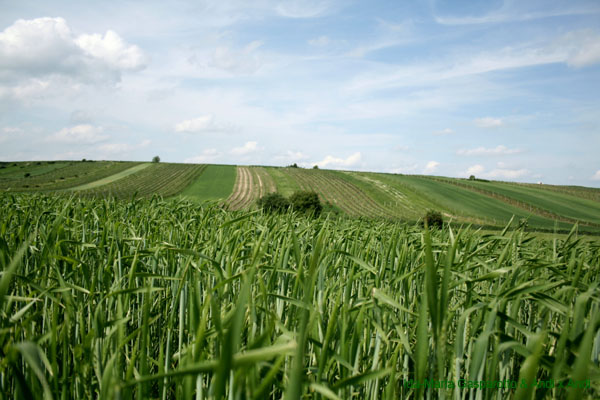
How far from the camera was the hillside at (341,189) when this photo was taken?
48156 mm

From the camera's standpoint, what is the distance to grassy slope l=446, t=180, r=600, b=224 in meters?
55.3

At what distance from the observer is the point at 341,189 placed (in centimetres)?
5934

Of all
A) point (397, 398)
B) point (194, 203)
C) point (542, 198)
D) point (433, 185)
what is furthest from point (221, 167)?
point (397, 398)

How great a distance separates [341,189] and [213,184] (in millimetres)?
19900

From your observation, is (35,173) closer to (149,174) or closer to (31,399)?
(149,174)

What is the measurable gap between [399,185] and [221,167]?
33.8 m

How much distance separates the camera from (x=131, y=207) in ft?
17.3

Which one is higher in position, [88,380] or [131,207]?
[131,207]

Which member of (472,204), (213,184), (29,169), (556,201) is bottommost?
(472,204)

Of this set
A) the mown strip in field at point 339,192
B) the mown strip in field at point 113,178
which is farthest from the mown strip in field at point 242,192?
the mown strip in field at point 113,178

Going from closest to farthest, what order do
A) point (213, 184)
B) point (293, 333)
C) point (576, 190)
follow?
point (293, 333), point (213, 184), point (576, 190)

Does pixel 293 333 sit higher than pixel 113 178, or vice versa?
pixel 113 178

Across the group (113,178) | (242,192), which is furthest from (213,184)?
(113,178)

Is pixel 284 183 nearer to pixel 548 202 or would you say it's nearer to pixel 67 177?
pixel 67 177
